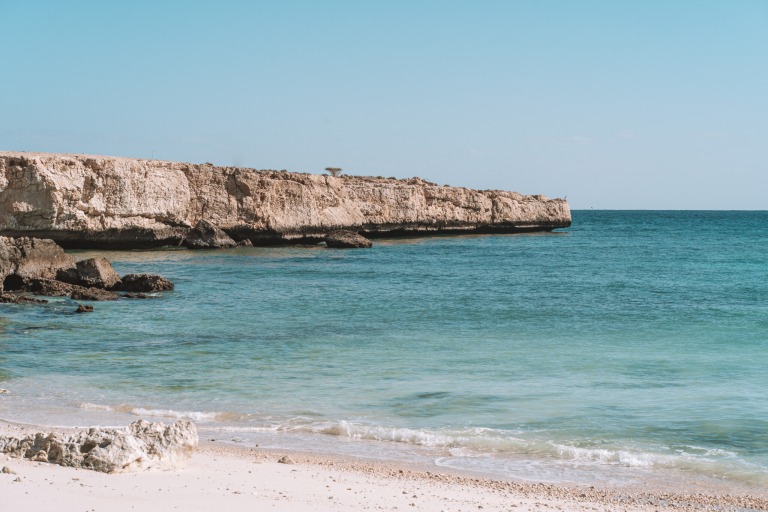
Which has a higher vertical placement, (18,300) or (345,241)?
(345,241)

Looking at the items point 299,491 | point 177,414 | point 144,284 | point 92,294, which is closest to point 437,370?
point 177,414

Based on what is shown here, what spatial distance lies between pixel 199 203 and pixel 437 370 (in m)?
28.4

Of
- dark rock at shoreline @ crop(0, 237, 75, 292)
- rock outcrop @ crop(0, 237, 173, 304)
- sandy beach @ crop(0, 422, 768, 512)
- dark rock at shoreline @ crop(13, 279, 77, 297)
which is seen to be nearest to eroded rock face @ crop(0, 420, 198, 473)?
sandy beach @ crop(0, 422, 768, 512)

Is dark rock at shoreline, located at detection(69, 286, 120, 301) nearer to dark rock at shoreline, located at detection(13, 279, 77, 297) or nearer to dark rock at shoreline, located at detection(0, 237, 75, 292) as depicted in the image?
dark rock at shoreline, located at detection(13, 279, 77, 297)

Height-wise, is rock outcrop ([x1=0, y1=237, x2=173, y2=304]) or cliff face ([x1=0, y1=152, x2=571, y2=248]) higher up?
cliff face ([x1=0, y1=152, x2=571, y2=248])

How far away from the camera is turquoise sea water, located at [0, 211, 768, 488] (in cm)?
833

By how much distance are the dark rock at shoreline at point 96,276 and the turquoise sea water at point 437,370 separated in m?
1.83

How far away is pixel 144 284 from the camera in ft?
70.6

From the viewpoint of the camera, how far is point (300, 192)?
4206 centimetres

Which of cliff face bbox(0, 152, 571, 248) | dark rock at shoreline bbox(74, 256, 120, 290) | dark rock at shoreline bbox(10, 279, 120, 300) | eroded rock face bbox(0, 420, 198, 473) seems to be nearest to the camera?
eroded rock face bbox(0, 420, 198, 473)

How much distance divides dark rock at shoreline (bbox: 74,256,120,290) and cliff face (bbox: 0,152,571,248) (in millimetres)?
10566

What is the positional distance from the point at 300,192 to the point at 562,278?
1910cm

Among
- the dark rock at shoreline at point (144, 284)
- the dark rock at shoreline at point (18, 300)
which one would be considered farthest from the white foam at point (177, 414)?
the dark rock at shoreline at point (144, 284)

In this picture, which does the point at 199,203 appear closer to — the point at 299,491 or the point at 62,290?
the point at 62,290
